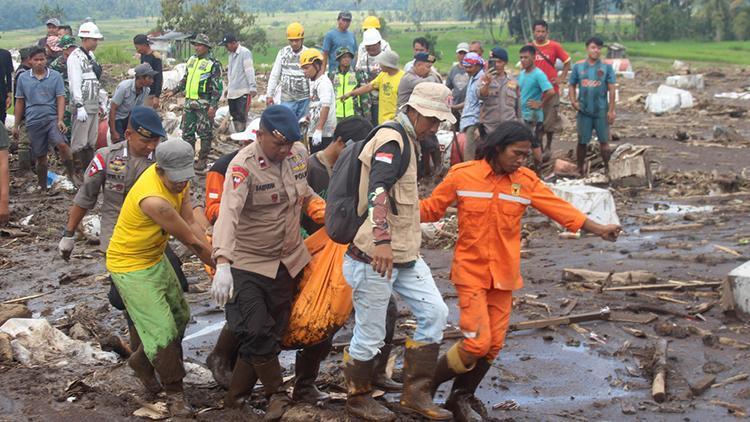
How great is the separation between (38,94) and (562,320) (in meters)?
8.34

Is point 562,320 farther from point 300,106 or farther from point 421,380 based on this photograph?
point 300,106

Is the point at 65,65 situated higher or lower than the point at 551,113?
higher

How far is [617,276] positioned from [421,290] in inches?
149

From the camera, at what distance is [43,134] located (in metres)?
13.0

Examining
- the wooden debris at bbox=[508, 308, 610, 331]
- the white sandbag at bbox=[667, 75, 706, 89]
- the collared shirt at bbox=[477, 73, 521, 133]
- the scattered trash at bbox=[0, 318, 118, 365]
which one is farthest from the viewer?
the white sandbag at bbox=[667, 75, 706, 89]

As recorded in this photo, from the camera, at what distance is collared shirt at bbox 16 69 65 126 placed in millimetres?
12930

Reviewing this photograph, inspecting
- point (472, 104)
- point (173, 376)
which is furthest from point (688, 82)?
point (173, 376)

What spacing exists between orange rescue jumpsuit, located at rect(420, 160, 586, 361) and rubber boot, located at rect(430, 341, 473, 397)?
0.10m

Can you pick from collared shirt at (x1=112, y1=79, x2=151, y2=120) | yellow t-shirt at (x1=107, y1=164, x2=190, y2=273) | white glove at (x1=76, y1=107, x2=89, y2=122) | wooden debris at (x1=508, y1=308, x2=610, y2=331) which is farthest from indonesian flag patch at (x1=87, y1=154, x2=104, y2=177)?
white glove at (x1=76, y1=107, x2=89, y2=122)

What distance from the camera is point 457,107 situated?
45.1 feet

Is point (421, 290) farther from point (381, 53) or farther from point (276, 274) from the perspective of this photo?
point (381, 53)

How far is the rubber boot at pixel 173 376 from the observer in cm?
588

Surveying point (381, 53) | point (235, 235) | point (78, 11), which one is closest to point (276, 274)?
point (235, 235)

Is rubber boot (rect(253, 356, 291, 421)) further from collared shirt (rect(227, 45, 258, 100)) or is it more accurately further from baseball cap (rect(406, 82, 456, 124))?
collared shirt (rect(227, 45, 258, 100))
